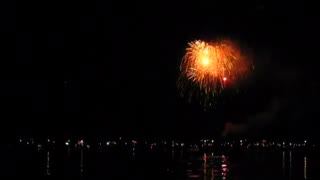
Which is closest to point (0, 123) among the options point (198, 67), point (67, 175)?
point (67, 175)

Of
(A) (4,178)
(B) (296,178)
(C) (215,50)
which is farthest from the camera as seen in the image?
(B) (296,178)

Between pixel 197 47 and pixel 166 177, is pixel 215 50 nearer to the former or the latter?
pixel 197 47

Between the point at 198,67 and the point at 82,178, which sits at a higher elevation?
the point at 198,67

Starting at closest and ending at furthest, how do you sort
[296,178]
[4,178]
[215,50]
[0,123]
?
[215,50]
[4,178]
[296,178]
[0,123]

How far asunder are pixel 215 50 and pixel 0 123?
158 m

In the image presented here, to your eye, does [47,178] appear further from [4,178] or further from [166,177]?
[166,177]

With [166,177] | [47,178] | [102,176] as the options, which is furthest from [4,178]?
[166,177]

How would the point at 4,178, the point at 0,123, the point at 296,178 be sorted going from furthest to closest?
the point at 0,123 → the point at 296,178 → the point at 4,178

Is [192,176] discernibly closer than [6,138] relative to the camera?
Yes

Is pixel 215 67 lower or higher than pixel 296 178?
higher

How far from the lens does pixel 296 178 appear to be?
45.0 metres

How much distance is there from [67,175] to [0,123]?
5592 inches

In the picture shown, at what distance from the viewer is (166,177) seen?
44.0m

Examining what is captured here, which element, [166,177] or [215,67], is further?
[166,177]
